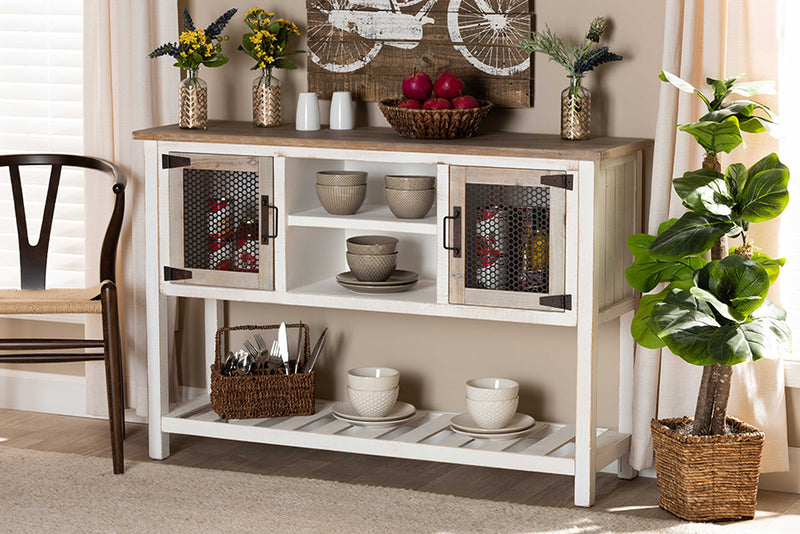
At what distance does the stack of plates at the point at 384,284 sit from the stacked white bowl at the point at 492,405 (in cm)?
33

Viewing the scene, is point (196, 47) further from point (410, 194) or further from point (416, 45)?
point (410, 194)

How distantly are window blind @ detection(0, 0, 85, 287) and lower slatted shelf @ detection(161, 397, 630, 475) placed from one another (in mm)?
764

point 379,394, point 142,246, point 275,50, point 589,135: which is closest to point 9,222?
point 142,246

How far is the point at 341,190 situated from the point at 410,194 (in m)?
0.20

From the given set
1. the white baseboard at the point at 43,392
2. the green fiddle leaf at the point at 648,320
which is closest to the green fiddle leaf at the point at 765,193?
the green fiddle leaf at the point at 648,320

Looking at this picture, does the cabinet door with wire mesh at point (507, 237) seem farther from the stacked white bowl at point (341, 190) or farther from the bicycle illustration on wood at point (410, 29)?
the bicycle illustration on wood at point (410, 29)

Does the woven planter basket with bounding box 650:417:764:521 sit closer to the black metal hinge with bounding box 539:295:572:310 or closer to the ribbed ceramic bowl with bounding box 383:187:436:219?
the black metal hinge with bounding box 539:295:572:310

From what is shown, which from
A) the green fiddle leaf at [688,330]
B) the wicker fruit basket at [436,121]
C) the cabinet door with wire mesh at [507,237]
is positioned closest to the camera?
the green fiddle leaf at [688,330]

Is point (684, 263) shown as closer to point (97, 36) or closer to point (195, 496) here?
point (195, 496)

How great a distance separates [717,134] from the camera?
3.00 m

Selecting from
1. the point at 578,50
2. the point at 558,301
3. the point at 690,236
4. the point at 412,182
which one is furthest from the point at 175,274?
the point at 690,236

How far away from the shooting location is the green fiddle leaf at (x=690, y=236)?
9.61ft

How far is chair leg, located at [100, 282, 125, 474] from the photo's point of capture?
136 inches

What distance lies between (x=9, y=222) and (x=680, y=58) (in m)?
2.29
